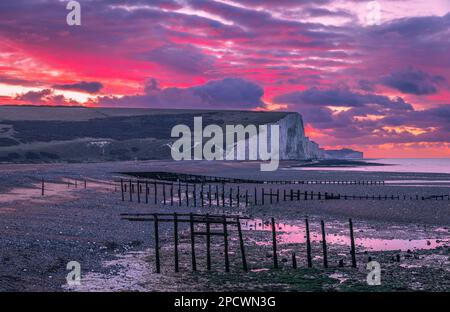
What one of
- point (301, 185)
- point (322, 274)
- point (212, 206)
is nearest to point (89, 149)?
point (301, 185)

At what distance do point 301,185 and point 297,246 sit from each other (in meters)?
49.8

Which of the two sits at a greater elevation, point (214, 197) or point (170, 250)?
point (214, 197)

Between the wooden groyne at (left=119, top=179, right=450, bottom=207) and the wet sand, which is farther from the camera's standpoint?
the wooden groyne at (left=119, top=179, right=450, bottom=207)

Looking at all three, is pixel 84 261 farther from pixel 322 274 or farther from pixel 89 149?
pixel 89 149

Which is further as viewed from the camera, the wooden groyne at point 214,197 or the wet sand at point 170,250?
the wooden groyne at point 214,197

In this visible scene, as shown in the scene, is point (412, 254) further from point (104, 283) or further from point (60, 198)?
point (60, 198)

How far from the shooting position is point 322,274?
66.2 feet

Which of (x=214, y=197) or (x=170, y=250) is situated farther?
(x=214, y=197)
